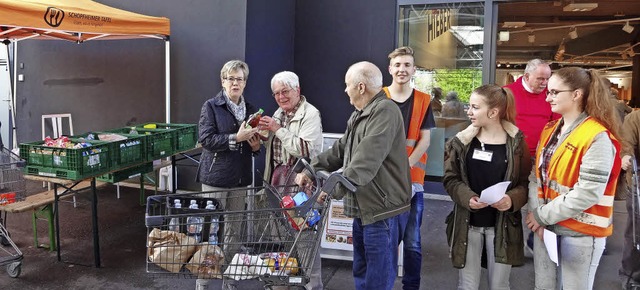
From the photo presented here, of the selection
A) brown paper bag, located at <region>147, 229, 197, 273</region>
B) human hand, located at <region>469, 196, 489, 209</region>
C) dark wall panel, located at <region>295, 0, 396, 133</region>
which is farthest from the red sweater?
brown paper bag, located at <region>147, 229, 197, 273</region>

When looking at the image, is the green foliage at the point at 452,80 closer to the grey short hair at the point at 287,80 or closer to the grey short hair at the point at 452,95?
Result: the grey short hair at the point at 452,95

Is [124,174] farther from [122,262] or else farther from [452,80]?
[452,80]

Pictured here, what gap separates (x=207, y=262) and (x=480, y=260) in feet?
5.52

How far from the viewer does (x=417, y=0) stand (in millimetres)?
7016

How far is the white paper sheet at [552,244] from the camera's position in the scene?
9.07 ft

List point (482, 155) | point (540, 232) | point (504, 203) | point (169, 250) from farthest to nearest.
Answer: point (482, 155) → point (504, 203) → point (540, 232) → point (169, 250)

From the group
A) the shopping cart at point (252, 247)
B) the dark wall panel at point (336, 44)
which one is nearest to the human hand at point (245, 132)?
the shopping cart at point (252, 247)

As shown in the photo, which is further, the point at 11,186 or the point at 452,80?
the point at 452,80

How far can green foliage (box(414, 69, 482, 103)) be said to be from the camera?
22.8 feet

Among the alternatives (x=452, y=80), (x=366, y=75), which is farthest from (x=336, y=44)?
(x=366, y=75)

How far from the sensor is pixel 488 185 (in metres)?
3.18

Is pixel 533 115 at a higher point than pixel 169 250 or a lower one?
higher

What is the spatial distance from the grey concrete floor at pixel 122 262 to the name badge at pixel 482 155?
1607 mm

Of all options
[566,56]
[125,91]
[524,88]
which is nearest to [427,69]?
[524,88]
